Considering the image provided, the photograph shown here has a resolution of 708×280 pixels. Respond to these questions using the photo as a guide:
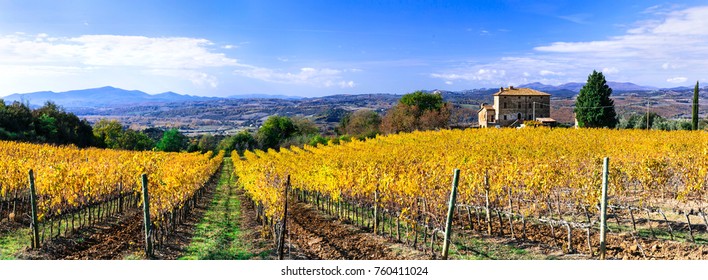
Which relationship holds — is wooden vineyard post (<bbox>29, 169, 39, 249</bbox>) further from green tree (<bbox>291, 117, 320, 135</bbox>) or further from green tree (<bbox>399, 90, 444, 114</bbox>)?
green tree (<bbox>291, 117, 320, 135</bbox>)

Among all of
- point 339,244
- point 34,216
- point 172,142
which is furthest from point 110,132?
point 339,244

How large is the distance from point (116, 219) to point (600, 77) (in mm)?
42697

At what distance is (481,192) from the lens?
37.4ft

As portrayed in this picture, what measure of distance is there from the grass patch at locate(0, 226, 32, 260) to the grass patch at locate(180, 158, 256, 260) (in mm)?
3002

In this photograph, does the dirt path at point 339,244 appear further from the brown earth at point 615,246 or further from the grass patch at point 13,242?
the grass patch at point 13,242

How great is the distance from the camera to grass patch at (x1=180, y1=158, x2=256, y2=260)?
9.17m

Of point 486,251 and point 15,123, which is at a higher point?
point 15,123

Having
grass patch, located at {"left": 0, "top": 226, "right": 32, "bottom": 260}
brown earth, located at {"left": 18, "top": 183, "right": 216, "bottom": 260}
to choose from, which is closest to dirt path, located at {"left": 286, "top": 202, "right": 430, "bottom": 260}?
brown earth, located at {"left": 18, "top": 183, "right": 216, "bottom": 260}

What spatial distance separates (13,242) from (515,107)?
60472 mm

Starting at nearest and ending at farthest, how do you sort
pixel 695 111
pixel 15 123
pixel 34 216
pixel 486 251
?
pixel 486 251 < pixel 34 216 < pixel 695 111 < pixel 15 123

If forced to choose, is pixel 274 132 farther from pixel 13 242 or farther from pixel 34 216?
pixel 34 216

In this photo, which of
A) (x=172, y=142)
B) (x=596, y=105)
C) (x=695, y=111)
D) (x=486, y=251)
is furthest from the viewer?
(x=172, y=142)

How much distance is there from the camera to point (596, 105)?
4269 cm

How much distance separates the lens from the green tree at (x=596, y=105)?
42.3 m
